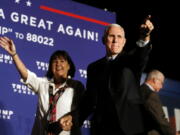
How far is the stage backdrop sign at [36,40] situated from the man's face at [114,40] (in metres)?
1.59

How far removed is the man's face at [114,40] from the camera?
310cm

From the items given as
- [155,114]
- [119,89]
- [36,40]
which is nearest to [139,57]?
[119,89]

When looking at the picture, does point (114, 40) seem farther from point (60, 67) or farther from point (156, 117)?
point (156, 117)

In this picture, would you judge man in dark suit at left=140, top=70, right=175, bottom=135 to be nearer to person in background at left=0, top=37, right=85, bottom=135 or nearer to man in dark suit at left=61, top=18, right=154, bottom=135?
person in background at left=0, top=37, right=85, bottom=135

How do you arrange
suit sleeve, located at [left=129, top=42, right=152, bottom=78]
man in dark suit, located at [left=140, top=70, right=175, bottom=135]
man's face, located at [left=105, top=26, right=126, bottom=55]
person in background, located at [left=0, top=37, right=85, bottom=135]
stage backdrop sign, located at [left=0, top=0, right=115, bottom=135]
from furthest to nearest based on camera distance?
stage backdrop sign, located at [left=0, top=0, right=115, bottom=135] < man in dark suit, located at [left=140, top=70, right=175, bottom=135] < person in background, located at [left=0, top=37, right=85, bottom=135] < man's face, located at [left=105, top=26, right=126, bottom=55] < suit sleeve, located at [left=129, top=42, right=152, bottom=78]

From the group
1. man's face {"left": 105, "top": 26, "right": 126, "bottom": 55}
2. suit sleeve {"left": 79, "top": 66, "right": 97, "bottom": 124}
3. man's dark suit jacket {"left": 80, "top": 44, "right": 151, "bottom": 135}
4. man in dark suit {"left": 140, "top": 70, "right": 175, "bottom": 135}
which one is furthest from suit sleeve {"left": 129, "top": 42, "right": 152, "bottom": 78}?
man in dark suit {"left": 140, "top": 70, "right": 175, "bottom": 135}

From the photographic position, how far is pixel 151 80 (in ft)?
15.1

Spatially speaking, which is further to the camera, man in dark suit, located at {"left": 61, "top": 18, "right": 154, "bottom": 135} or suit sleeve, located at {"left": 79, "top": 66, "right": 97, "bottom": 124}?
suit sleeve, located at {"left": 79, "top": 66, "right": 97, "bottom": 124}

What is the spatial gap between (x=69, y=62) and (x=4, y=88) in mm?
1082

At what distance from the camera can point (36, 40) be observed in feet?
15.5

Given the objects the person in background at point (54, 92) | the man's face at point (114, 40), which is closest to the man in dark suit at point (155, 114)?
the person in background at point (54, 92)

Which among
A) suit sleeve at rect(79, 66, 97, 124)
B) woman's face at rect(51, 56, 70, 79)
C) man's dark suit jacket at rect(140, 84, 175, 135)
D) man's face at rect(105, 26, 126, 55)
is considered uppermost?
man's face at rect(105, 26, 126, 55)

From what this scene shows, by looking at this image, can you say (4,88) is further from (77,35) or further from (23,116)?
(77,35)

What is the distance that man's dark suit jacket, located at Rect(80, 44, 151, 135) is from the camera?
2.88 metres
